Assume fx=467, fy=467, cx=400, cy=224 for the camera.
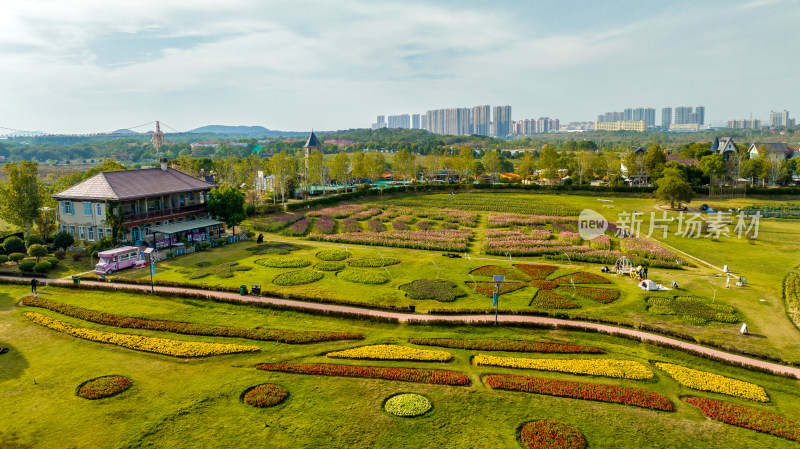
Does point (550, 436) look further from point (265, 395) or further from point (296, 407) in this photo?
point (265, 395)

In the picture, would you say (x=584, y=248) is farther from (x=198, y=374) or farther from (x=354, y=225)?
(x=198, y=374)

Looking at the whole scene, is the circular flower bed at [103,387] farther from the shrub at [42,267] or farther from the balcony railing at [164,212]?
the balcony railing at [164,212]

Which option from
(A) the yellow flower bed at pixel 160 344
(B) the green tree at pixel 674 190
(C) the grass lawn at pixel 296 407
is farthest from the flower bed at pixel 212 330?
(B) the green tree at pixel 674 190

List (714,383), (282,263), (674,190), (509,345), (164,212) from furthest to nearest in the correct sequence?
(674,190), (164,212), (282,263), (509,345), (714,383)

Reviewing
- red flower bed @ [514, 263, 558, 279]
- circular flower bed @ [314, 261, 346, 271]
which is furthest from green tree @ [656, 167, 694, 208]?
circular flower bed @ [314, 261, 346, 271]

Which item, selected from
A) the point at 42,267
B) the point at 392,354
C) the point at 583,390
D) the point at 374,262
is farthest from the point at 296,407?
the point at 42,267

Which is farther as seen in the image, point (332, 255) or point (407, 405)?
point (332, 255)

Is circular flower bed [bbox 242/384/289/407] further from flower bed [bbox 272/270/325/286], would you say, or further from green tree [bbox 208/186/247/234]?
green tree [bbox 208/186/247/234]

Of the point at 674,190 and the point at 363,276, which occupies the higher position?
the point at 674,190
